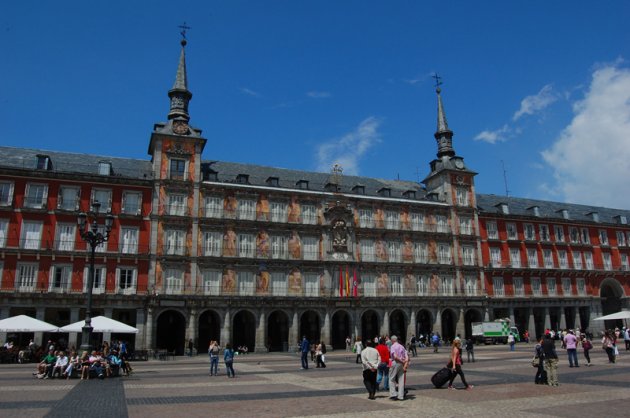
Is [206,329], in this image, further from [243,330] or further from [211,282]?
[211,282]

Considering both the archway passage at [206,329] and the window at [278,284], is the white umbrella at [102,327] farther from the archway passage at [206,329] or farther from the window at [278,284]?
the window at [278,284]

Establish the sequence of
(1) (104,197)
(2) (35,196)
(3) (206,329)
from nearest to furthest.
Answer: (2) (35,196)
(1) (104,197)
(3) (206,329)

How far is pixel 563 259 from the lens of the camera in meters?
59.4

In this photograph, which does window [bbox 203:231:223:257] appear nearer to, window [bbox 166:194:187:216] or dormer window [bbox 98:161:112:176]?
window [bbox 166:194:187:216]

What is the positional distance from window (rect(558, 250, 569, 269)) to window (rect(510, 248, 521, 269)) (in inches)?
243

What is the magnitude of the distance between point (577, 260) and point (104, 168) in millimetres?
53765

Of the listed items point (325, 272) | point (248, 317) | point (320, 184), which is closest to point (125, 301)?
point (248, 317)

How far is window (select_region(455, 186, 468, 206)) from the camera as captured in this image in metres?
55.8

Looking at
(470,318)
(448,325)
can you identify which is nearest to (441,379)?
(448,325)

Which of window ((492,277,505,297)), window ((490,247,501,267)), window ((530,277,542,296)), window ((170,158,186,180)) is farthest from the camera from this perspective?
window ((530,277,542,296))

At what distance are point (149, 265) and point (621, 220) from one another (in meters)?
59.9

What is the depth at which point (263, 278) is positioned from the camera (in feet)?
149

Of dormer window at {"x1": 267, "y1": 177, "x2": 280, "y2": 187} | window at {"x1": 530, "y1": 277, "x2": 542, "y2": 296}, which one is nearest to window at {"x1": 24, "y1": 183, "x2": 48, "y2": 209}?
dormer window at {"x1": 267, "y1": 177, "x2": 280, "y2": 187}

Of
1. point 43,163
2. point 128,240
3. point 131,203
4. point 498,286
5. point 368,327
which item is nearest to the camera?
point 43,163
